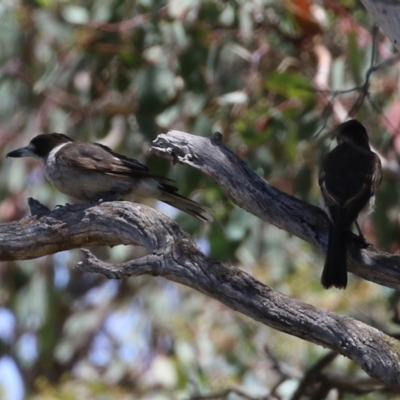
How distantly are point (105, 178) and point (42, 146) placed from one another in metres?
0.74

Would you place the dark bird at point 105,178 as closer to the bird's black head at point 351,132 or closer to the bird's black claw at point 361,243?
the bird's black head at point 351,132

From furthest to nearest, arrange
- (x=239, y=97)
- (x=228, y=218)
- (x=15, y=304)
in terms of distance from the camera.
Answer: (x=15, y=304)
(x=239, y=97)
(x=228, y=218)

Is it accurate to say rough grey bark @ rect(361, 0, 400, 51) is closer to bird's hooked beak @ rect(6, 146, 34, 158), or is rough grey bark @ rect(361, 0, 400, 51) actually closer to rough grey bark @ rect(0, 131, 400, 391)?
rough grey bark @ rect(0, 131, 400, 391)

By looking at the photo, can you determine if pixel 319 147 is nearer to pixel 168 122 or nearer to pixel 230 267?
pixel 168 122

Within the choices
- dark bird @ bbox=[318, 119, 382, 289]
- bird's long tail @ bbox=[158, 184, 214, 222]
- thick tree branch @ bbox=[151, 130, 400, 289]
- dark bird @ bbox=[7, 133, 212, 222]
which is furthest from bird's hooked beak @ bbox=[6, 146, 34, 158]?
thick tree branch @ bbox=[151, 130, 400, 289]

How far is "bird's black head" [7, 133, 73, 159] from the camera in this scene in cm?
629

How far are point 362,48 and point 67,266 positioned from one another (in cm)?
351

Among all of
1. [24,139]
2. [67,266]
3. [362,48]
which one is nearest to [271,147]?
[362,48]

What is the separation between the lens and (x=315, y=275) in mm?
8523

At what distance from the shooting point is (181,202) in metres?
5.66

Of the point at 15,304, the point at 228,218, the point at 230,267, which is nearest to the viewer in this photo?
the point at 230,267

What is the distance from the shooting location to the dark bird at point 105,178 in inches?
223

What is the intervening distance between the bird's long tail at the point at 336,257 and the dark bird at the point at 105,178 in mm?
1179

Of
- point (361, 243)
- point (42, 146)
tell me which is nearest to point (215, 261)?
point (361, 243)
